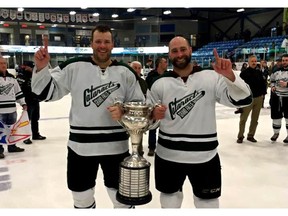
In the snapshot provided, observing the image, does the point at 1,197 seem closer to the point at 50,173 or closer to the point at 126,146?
the point at 50,173

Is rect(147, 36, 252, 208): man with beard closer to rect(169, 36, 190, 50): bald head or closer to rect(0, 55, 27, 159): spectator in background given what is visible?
rect(169, 36, 190, 50): bald head

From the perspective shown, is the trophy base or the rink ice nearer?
the trophy base

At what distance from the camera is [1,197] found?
98.3 inches

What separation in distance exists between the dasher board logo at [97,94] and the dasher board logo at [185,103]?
35 centimetres

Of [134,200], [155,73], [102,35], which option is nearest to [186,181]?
[155,73]

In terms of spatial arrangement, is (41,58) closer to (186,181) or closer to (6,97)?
(186,181)

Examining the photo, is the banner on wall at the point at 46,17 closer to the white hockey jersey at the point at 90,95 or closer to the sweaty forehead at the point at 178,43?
the white hockey jersey at the point at 90,95

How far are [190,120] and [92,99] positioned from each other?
52 centimetres

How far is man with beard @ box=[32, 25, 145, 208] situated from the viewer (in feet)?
A: 5.47

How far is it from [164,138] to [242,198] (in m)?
1.19

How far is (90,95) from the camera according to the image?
167 cm

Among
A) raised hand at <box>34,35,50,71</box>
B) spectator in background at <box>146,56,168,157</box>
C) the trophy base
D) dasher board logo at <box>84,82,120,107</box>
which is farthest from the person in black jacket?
raised hand at <box>34,35,50,71</box>

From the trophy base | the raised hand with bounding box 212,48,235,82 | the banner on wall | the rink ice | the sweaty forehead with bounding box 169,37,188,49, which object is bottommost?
the rink ice
